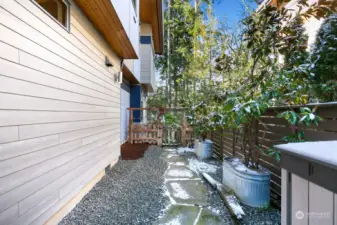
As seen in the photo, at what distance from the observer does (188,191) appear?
319cm

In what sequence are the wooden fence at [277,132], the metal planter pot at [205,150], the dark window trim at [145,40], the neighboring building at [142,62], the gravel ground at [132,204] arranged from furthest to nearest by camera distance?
the dark window trim at [145,40] < the neighboring building at [142,62] < the metal planter pot at [205,150] < the gravel ground at [132,204] < the wooden fence at [277,132]

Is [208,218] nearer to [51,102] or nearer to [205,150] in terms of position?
[51,102]

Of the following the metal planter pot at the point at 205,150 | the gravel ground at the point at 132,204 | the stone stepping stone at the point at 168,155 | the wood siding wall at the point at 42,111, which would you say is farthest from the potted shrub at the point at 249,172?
the stone stepping stone at the point at 168,155

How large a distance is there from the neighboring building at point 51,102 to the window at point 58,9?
0.01m

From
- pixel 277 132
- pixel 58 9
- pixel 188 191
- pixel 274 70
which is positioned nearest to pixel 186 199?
pixel 188 191

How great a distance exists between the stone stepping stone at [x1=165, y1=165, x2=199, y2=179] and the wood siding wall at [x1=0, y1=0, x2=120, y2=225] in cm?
147

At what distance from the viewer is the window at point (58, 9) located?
2007mm

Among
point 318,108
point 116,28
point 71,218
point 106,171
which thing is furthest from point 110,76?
point 318,108

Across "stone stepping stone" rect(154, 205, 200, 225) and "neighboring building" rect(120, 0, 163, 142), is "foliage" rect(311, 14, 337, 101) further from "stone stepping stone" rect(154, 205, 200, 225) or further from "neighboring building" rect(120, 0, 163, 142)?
"neighboring building" rect(120, 0, 163, 142)

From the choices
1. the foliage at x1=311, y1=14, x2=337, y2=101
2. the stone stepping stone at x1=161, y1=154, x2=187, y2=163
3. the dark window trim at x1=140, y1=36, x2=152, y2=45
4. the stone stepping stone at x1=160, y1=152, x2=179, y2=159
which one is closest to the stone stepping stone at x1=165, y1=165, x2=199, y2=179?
the stone stepping stone at x1=161, y1=154, x2=187, y2=163

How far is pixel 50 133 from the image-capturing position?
2031mm

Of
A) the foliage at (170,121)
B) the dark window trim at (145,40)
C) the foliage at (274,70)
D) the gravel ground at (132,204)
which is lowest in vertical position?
the gravel ground at (132,204)

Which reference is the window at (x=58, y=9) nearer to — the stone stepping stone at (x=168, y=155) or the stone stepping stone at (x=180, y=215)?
the stone stepping stone at (x=180, y=215)

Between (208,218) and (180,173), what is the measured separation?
1778mm
